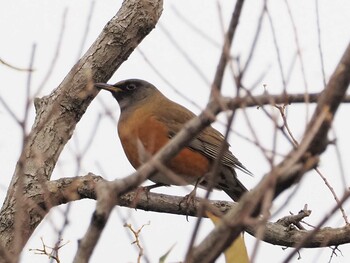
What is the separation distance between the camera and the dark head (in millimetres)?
8690

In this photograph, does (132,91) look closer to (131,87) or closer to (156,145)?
(131,87)

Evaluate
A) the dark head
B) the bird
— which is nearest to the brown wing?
the bird

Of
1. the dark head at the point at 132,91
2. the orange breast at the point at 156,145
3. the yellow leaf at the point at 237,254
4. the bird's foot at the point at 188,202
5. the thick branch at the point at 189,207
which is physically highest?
the dark head at the point at 132,91

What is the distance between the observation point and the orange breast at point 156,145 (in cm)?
742

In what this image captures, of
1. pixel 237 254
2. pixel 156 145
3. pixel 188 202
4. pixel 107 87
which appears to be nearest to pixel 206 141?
pixel 156 145

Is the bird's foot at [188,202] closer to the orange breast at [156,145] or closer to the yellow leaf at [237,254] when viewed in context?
the orange breast at [156,145]

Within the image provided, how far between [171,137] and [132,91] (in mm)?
1522

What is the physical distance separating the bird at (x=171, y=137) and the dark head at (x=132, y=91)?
0.32 feet

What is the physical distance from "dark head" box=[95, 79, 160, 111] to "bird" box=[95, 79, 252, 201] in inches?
3.9

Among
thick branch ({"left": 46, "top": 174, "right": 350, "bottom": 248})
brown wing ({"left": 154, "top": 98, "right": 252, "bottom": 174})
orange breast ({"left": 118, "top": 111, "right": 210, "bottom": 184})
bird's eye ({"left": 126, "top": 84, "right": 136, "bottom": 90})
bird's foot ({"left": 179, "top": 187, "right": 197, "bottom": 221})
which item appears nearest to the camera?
thick branch ({"left": 46, "top": 174, "right": 350, "bottom": 248})

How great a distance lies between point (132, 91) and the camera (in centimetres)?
895

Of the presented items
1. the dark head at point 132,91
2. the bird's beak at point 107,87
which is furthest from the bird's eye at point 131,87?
the bird's beak at point 107,87

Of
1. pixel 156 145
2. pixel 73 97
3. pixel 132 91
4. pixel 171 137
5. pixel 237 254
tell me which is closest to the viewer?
pixel 237 254

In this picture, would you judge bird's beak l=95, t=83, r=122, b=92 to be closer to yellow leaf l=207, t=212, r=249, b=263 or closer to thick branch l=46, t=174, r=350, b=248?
thick branch l=46, t=174, r=350, b=248
